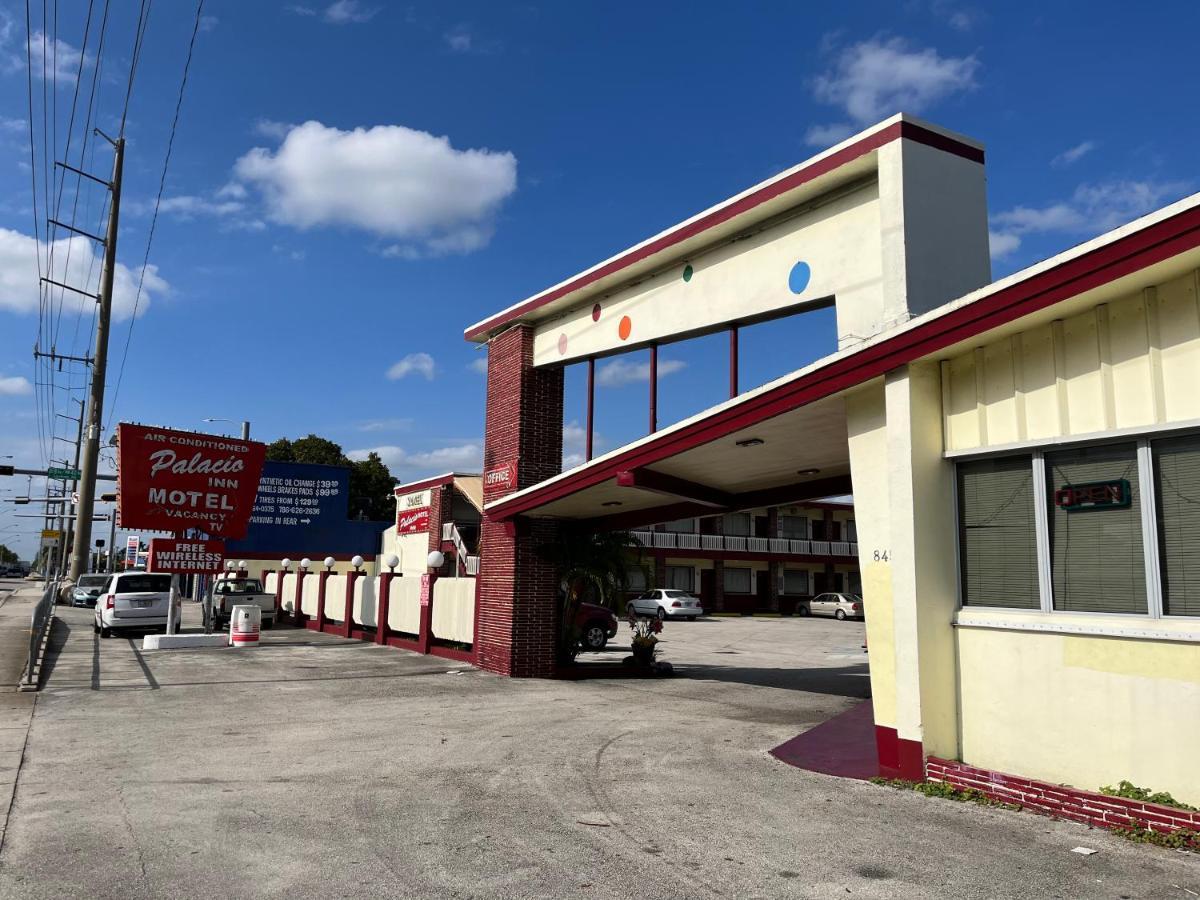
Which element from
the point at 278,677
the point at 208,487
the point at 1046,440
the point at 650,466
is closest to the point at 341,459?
the point at 208,487

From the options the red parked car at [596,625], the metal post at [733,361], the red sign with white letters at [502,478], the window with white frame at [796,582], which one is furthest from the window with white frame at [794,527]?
the metal post at [733,361]

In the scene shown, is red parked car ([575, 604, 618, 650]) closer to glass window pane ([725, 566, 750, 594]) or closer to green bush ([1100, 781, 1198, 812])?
green bush ([1100, 781, 1198, 812])

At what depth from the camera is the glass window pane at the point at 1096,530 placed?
22.8 feet

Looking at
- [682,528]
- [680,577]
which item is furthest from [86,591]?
[682,528]

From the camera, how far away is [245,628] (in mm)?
22281

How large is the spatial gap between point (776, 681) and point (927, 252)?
9.75 m

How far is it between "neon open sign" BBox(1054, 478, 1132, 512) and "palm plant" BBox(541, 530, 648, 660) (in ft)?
35.3

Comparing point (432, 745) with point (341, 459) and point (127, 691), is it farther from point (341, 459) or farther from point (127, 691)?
point (341, 459)

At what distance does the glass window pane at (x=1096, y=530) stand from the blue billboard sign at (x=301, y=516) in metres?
41.4

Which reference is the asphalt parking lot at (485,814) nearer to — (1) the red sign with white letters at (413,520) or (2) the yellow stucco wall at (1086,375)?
(2) the yellow stucco wall at (1086,375)

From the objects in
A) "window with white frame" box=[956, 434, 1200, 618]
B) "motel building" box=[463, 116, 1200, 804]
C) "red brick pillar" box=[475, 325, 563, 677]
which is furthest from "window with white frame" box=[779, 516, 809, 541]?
"window with white frame" box=[956, 434, 1200, 618]

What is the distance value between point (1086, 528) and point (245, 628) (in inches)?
793

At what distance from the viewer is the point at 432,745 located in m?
9.97

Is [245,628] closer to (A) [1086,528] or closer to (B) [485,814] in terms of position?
(B) [485,814]
